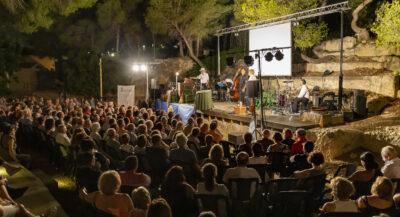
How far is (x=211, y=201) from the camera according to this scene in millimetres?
4836

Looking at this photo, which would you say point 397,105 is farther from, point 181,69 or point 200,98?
point 181,69

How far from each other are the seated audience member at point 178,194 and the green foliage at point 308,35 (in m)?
16.7

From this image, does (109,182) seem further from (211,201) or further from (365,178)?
(365,178)

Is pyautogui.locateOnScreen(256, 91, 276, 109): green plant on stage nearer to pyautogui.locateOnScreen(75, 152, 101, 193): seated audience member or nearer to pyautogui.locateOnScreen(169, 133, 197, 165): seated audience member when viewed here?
pyautogui.locateOnScreen(169, 133, 197, 165): seated audience member

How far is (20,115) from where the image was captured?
1155cm

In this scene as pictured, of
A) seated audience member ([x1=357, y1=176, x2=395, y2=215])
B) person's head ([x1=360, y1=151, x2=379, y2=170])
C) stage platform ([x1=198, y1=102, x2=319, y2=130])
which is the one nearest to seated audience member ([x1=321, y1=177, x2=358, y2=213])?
seated audience member ([x1=357, y1=176, x2=395, y2=215])

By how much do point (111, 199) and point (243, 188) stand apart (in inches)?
71.2

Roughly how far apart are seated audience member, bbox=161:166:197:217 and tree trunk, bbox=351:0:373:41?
16.2 meters

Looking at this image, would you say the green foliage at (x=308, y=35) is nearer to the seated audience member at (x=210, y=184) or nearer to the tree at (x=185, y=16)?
the tree at (x=185, y=16)

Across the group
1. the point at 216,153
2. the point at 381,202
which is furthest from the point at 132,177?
the point at 381,202

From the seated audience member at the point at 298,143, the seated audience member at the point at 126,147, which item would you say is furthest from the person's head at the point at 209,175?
the seated audience member at the point at 298,143

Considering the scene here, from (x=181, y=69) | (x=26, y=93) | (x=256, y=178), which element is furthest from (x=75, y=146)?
(x=26, y=93)

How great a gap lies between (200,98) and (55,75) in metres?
15.4

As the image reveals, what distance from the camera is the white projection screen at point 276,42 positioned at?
17.0 m
